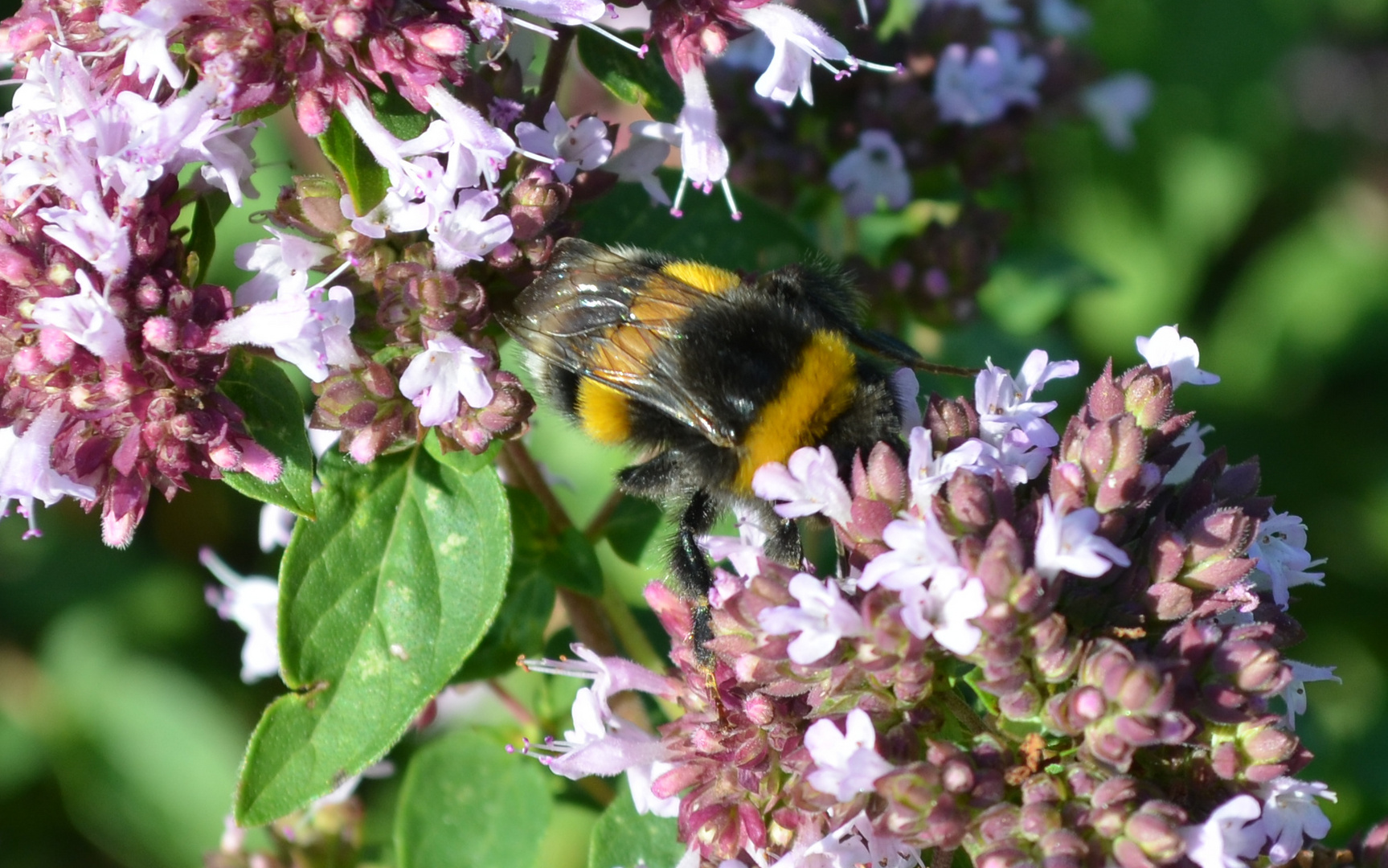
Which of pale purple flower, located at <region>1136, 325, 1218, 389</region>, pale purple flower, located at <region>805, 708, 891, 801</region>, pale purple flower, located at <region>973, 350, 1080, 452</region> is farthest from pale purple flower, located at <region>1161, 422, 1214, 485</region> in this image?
pale purple flower, located at <region>805, 708, 891, 801</region>

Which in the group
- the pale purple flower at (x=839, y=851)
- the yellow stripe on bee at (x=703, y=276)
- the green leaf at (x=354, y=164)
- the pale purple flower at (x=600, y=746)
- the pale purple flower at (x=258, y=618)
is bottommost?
the pale purple flower at (x=258, y=618)

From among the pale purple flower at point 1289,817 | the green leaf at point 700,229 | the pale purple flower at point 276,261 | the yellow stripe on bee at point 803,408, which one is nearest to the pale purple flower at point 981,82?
the green leaf at point 700,229

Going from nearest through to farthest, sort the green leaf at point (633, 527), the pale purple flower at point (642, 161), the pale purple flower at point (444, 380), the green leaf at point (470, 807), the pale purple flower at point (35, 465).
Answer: the pale purple flower at point (35, 465), the pale purple flower at point (444, 380), the pale purple flower at point (642, 161), the green leaf at point (633, 527), the green leaf at point (470, 807)

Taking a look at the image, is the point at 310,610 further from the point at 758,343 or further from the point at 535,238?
the point at 758,343

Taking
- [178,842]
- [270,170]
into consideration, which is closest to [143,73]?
[270,170]

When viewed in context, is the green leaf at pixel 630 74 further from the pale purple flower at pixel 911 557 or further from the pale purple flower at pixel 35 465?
the pale purple flower at pixel 35 465

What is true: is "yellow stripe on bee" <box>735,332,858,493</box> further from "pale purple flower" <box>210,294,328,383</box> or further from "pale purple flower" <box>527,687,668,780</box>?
"pale purple flower" <box>210,294,328,383</box>

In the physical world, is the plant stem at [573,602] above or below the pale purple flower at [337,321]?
below
